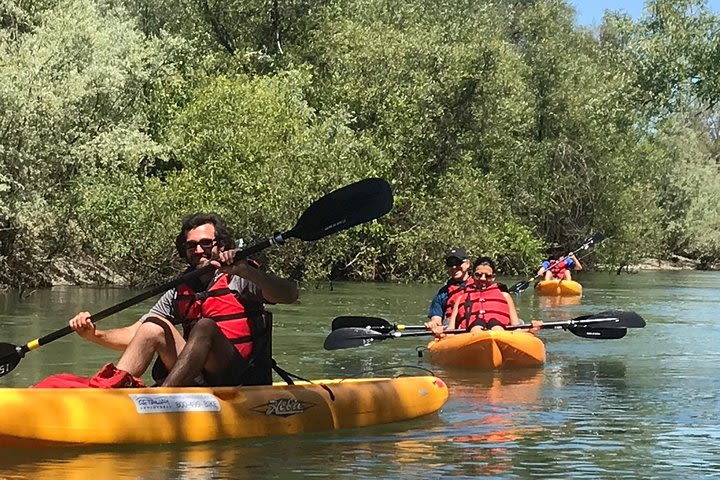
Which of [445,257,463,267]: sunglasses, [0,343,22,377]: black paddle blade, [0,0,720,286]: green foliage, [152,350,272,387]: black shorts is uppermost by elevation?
[0,0,720,286]: green foliage

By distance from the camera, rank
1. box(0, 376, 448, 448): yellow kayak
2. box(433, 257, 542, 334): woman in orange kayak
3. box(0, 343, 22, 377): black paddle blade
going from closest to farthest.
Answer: box(0, 376, 448, 448): yellow kayak → box(0, 343, 22, 377): black paddle blade → box(433, 257, 542, 334): woman in orange kayak

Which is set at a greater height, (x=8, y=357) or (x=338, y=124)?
(x=338, y=124)

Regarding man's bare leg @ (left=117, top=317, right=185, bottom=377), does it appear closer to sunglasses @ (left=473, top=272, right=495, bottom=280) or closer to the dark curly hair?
the dark curly hair

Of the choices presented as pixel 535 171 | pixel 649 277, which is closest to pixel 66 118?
pixel 535 171

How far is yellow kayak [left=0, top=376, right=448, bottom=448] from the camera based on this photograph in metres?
5.51

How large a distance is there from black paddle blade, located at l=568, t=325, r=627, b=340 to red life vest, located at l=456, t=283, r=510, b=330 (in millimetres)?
598

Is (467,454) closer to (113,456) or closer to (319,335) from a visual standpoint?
(113,456)

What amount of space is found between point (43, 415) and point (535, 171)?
80.7 feet

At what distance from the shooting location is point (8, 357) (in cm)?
639

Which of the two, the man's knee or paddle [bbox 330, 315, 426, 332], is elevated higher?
the man's knee

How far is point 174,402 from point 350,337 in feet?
11.6

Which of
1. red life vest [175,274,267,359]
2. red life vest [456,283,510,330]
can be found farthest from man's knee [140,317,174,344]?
red life vest [456,283,510,330]

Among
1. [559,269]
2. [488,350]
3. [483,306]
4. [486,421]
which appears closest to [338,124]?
[559,269]

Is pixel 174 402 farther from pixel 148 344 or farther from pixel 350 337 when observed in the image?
pixel 350 337
